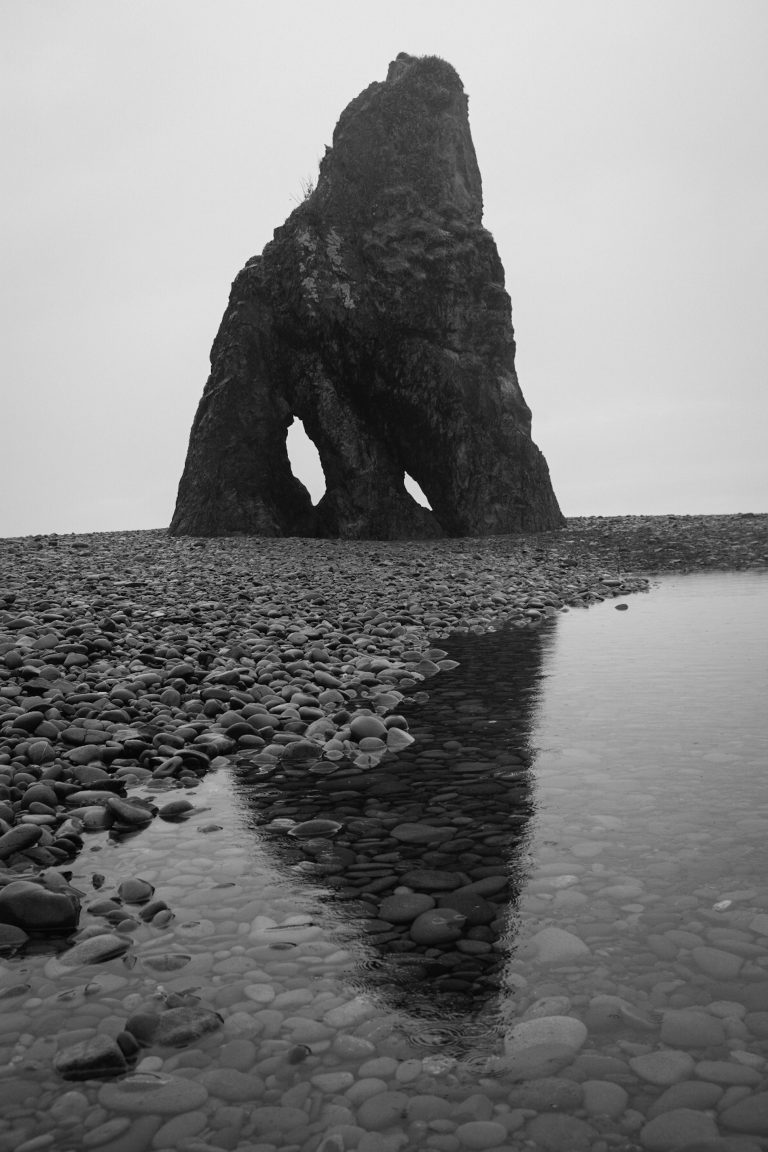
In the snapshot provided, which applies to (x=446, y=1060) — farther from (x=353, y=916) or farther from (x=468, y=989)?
(x=353, y=916)

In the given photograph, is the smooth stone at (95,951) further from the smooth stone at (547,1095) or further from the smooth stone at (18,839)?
the smooth stone at (547,1095)

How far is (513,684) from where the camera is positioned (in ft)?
31.3

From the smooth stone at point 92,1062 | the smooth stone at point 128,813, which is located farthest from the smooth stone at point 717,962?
the smooth stone at point 128,813

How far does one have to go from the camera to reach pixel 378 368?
103 ft

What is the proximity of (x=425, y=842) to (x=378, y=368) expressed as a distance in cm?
2796

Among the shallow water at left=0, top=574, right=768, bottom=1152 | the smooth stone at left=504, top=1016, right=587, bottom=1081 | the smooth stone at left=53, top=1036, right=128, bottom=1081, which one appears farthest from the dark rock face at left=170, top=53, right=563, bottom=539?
the smooth stone at left=504, top=1016, right=587, bottom=1081

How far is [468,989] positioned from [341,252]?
3149 centimetres

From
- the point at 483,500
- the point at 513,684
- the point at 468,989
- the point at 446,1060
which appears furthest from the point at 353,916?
the point at 483,500

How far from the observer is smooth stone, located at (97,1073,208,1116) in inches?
109

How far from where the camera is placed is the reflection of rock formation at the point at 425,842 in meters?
3.64

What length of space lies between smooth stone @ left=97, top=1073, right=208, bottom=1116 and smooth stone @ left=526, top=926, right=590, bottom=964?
146cm

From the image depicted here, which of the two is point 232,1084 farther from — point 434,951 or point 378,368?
point 378,368

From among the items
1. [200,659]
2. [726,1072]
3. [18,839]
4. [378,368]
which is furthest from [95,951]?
[378,368]

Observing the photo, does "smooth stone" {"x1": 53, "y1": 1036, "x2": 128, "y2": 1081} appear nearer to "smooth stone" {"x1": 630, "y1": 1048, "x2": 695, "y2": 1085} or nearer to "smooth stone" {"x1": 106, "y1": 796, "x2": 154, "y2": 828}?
"smooth stone" {"x1": 630, "y1": 1048, "x2": 695, "y2": 1085}
